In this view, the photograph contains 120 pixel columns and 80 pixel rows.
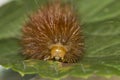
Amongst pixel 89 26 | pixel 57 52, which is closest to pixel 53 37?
pixel 57 52

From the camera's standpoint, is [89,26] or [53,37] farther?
[89,26]

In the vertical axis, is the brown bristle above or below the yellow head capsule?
above

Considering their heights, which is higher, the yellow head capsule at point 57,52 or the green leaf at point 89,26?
the green leaf at point 89,26

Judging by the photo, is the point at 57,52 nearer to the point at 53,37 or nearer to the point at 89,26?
the point at 53,37

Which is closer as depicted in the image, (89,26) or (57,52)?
(57,52)

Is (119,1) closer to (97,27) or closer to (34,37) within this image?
(97,27)

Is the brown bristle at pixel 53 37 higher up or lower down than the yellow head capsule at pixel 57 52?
higher up

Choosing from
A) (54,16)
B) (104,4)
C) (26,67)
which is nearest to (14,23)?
(54,16)

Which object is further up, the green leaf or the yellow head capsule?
the green leaf
